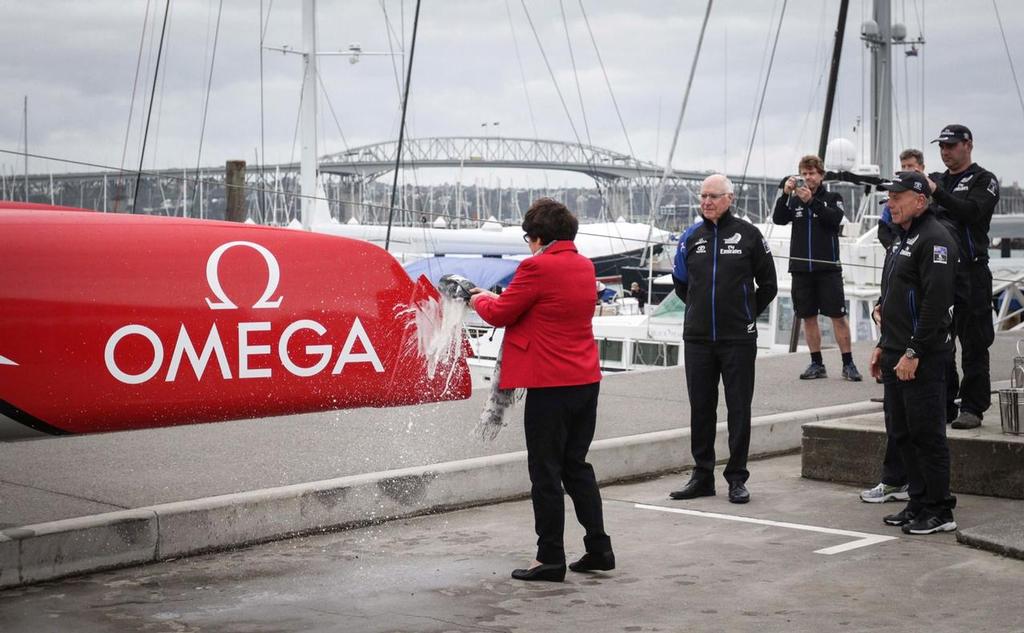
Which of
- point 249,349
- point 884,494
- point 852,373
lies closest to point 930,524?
point 884,494

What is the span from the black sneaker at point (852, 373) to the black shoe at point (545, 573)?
6199 mm

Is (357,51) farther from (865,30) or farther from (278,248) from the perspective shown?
(278,248)

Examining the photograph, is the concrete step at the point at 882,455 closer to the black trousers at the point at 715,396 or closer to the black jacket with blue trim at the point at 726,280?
the black trousers at the point at 715,396

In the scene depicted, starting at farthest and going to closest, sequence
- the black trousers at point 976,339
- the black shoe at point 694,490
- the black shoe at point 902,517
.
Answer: the black trousers at point 976,339
the black shoe at point 694,490
the black shoe at point 902,517

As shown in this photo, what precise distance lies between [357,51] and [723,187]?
591 inches

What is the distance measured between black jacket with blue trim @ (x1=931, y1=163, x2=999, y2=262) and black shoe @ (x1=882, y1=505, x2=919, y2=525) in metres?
1.74

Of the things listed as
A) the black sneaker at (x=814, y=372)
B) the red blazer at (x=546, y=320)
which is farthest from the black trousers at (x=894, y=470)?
the black sneaker at (x=814, y=372)

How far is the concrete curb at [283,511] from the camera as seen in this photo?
5746mm

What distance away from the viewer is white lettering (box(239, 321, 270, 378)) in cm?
600

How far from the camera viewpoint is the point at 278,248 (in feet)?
20.3

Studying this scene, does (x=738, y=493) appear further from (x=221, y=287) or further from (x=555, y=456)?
(x=221, y=287)

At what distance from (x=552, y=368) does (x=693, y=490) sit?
2.24 meters

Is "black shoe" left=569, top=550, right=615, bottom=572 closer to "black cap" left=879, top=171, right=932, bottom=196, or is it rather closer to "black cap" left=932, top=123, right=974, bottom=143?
"black cap" left=879, top=171, right=932, bottom=196

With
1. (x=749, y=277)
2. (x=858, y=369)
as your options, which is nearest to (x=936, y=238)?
(x=749, y=277)
